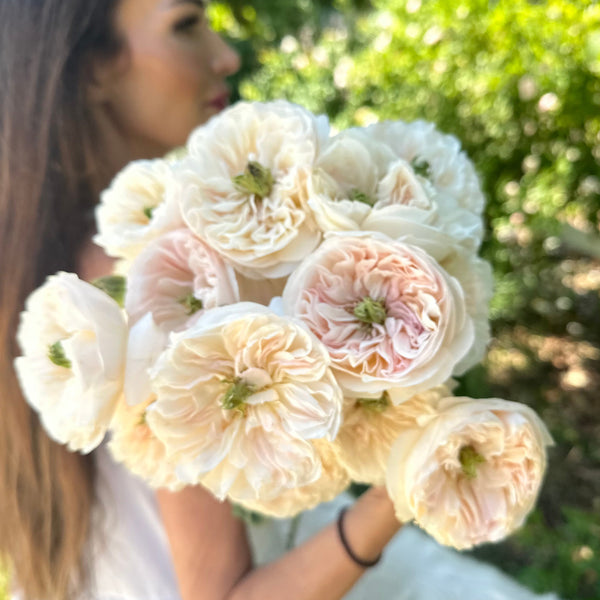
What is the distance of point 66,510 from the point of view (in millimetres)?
833

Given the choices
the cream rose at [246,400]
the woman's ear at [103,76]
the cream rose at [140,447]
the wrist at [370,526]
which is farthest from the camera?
the woman's ear at [103,76]

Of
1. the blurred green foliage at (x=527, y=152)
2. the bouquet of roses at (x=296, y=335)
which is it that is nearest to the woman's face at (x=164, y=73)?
the blurred green foliage at (x=527, y=152)

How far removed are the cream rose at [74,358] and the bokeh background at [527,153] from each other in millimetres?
340

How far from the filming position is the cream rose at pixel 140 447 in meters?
0.45

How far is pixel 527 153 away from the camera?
1.10 m

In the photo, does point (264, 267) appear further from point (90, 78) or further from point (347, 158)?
point (90, 78)

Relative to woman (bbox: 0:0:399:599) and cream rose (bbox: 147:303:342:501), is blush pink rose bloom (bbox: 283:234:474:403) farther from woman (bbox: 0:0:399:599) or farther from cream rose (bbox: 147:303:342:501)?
woman (bbox: 0:0:399:599)

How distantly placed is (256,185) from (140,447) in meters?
0.27

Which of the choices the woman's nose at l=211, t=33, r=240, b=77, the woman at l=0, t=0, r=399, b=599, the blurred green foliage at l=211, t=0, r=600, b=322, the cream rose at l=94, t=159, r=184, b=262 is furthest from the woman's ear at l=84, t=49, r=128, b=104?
the blurred green foliage at l=211, t=0, r=600, b=322

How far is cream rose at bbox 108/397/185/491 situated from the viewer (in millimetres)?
448

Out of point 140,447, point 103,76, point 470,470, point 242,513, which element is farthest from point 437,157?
point 103,76

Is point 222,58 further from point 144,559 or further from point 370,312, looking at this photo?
point 144,559

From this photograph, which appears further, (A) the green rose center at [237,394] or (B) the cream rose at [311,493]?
(B) the cream rose at [311,493]

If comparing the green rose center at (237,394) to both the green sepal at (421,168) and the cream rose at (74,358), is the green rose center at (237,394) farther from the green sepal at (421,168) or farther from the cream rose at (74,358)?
the green sepal at (421,168)
